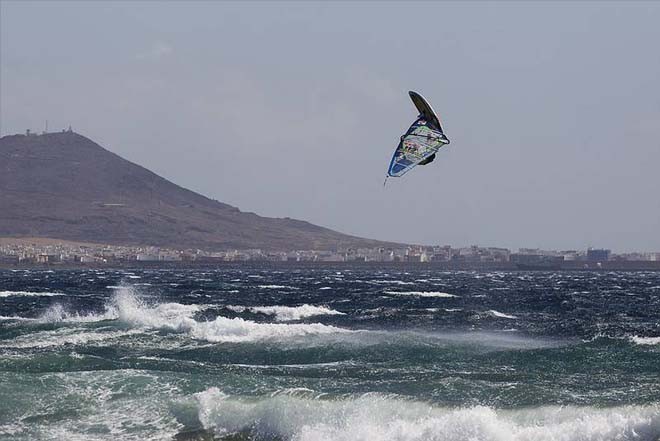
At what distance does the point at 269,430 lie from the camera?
953 inches

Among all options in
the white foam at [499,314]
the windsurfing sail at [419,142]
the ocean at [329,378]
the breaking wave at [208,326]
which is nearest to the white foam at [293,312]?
the ocean at [329,378]

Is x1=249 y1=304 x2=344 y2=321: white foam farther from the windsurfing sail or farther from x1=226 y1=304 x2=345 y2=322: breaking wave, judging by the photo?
the windsurfing sail

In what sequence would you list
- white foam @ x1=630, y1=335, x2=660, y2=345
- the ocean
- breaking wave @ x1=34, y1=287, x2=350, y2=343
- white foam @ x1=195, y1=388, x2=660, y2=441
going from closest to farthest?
1. white foam @ x1=195, y1=388, x2=660, y2=441
2. the ocean
3. white foam @ x1=630, y1=335, x2=660, y2=345
4. breaking wave @ x1=34, y1=287, x2=350, y2=343

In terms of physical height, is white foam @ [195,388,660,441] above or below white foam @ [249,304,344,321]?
below

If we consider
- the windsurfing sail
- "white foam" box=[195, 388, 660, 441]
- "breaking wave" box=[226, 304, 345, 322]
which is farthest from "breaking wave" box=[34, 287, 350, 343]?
the windsurfing sail

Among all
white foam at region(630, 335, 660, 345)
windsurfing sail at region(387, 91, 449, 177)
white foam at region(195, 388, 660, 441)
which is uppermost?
windsurfing sail at region(387, 91, 449, 177)

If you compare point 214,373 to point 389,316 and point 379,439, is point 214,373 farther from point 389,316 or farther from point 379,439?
point 389,316

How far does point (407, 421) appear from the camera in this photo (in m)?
24.1

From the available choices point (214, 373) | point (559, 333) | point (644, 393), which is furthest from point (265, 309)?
point (644, 393)

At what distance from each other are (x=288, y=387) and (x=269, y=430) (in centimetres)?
337

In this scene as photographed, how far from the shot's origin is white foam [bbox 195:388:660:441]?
907 inches

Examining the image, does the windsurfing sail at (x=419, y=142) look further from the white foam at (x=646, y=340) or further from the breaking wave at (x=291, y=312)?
the breaking wave at (x=291, y=312)

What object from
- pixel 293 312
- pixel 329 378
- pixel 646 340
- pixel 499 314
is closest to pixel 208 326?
pixel 293 312

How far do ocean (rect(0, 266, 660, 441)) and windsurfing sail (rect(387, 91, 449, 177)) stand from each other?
211 inches
